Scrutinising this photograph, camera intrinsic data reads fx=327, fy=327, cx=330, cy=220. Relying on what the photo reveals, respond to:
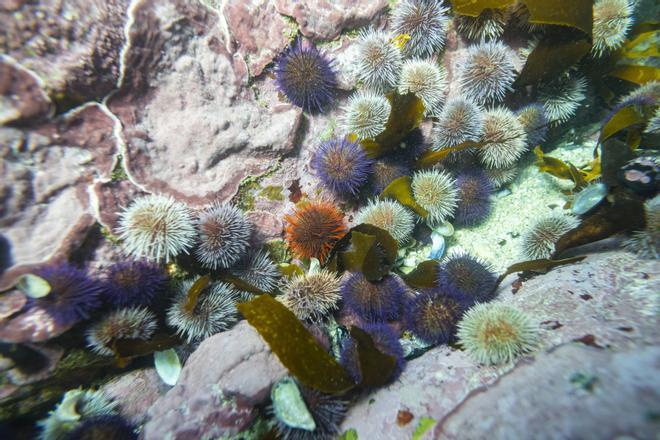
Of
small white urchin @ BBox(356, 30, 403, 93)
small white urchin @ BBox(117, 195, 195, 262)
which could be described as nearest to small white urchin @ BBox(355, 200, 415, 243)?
small white urchin @ BBox(356, 30, 403, 93)

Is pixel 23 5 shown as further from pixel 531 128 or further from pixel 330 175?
pixel 531 128

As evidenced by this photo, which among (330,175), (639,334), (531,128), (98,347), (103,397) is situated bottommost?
(103,397)

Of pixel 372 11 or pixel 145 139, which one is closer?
pixel 145 139

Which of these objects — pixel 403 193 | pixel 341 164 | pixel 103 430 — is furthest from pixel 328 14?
pixel 103 430

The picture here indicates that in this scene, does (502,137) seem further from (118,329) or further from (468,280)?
(118,329)

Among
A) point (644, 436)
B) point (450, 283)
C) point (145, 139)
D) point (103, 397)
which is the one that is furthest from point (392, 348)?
A: point (145, 139)

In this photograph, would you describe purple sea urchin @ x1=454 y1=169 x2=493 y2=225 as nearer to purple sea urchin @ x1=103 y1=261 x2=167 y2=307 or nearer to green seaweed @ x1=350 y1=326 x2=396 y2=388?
green seaweed @ x1=350 y1=326 x2=396 y2=388
